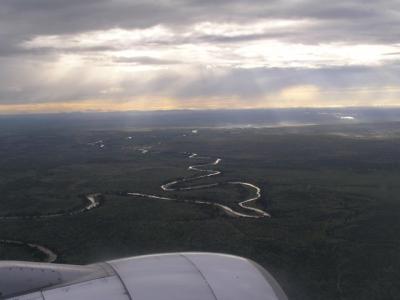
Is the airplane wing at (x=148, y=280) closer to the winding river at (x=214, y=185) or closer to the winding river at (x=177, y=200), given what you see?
the winding river at (x=177, y=200)

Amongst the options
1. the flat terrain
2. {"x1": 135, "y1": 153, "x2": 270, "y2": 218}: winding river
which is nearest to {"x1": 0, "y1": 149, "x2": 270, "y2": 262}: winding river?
{"x1": 135, "y1": 153, "x2": 270, "y2": 218}: winding river

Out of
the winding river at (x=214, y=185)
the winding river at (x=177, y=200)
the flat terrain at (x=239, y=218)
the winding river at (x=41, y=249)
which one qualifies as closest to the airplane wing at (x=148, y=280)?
the flat terrain at (x=239, y=218)

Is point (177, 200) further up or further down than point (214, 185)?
further up

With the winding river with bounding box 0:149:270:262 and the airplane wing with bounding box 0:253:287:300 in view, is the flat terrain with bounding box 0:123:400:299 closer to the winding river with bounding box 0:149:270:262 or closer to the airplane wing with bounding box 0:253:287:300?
the winding river with bounding box 0:149:270:262

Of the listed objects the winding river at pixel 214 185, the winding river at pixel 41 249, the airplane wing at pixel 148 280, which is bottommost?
the winding river at pixel 214 185

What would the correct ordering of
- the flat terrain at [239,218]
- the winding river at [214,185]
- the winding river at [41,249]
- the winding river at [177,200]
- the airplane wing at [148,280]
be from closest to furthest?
the airplane wing at [148,280] → the flat terrain at [239,218] → the winding river at [41,249] → the winding river at [177,200] → the winding river at [214,185]

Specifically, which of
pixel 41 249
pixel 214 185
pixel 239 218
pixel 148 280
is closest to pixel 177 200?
pixel 214 185

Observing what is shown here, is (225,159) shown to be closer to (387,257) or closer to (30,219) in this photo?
(30,219)

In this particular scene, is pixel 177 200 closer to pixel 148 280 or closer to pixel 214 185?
pixel 214 185
